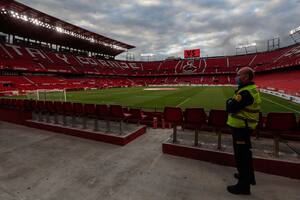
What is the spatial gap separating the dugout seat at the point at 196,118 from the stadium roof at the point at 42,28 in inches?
1256

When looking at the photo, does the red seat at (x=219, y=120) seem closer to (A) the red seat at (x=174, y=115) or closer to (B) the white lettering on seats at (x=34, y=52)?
(A) the red seat at (x=174, y=115)

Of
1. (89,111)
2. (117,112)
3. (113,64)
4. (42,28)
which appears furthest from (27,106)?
(113,64)

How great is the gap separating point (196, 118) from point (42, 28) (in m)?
40.1

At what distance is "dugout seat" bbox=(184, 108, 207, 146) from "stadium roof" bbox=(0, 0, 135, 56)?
105ft

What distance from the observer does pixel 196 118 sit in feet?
15.0

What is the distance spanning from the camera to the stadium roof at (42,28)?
1045 inches

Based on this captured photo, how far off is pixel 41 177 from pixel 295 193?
16.1 feet

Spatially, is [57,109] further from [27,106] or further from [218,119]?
[218,119]

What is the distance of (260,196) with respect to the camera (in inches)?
110

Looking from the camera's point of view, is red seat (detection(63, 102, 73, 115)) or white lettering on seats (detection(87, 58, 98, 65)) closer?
red seat (detection(63, 102, 73, 115))

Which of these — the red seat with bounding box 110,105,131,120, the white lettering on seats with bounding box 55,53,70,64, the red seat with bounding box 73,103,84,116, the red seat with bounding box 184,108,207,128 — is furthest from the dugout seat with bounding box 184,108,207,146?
the white lettering on seats with bounding box 55,53,70,64

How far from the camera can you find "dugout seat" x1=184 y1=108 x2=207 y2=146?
447 cm

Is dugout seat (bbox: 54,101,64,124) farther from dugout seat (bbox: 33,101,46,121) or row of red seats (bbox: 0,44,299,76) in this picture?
row of red seats (bbox: 0,44,299,76)

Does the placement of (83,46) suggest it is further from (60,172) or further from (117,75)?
(60,172)
